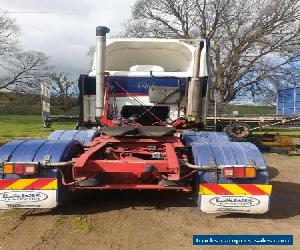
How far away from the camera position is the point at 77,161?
227 inches

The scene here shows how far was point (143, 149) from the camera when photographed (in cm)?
682

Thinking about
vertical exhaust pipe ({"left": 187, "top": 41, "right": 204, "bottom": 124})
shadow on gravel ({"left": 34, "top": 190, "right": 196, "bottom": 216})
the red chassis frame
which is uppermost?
vertical exhaust pipe ({"left": 187, "top": 41, "right": 204, "bottom": 124})

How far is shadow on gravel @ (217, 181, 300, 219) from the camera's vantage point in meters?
5.86

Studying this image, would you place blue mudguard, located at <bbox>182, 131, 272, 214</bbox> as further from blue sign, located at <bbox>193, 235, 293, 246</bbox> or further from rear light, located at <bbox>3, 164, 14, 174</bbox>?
rear light, located at <bbox>3, 164, 14, 174</bbox>

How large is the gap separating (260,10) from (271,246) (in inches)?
1246

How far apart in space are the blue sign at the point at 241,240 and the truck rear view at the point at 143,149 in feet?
2.00

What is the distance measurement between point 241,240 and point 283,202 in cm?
217

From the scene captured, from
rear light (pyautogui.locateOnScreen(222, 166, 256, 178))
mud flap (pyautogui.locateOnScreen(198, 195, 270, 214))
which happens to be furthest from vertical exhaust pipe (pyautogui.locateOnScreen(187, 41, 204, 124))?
mud flap (pyautogui.locateOnScreen(198, 195, 270, 214))

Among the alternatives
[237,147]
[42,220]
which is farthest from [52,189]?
[237,147]

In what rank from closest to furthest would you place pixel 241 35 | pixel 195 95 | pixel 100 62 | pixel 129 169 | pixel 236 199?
pixel 236 199 → pixel 129 169 → pixel 100 62 → pixel 195 95 → pixel 241 35

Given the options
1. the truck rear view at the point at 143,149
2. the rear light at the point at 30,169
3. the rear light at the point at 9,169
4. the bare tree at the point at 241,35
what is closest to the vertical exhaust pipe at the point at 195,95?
the truck rear view at the point at 143,149

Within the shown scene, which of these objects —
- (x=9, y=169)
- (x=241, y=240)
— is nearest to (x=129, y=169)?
(x=9, y=169)

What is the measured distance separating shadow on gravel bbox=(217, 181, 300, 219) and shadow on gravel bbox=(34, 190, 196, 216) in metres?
1.01

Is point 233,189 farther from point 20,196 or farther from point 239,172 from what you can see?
point 20,196
